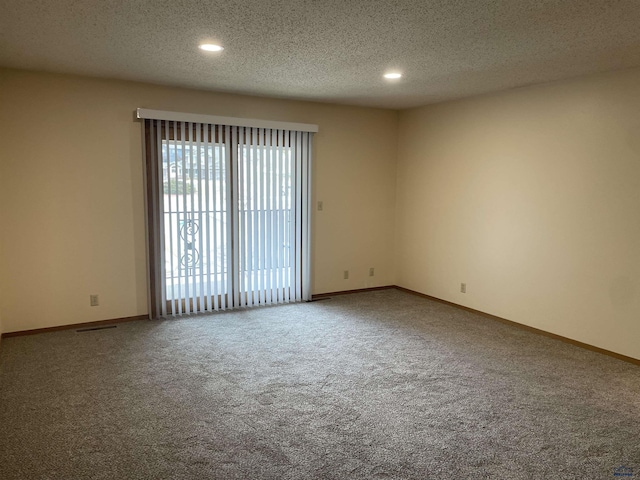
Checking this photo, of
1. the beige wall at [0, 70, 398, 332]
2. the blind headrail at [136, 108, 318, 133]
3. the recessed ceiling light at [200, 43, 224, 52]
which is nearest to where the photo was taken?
the recessed ceiling light at [200, 43, 224, 52]

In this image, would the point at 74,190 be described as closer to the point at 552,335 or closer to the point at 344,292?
the point at 344,292

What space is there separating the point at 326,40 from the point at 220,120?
6.66ft

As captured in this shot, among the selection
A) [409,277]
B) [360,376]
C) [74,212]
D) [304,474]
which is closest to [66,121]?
[74,212]

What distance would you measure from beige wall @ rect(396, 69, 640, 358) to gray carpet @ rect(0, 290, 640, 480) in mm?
417

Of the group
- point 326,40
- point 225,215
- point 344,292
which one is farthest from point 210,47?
point 344,292

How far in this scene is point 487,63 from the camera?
365 centimetres

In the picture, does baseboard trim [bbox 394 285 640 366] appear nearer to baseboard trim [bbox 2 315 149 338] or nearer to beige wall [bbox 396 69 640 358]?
beige wall [bbox 396 69 640 358]

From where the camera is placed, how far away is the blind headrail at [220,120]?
14.8 ft

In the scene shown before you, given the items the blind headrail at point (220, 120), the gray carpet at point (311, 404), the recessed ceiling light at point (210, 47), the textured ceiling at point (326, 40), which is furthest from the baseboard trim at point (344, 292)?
the recessed ceiling light at point (210, 47)

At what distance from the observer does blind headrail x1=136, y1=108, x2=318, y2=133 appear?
4516 mm

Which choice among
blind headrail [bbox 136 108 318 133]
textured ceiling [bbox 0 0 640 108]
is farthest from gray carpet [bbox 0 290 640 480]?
textured ceiling [bbox 0 0 640 108]

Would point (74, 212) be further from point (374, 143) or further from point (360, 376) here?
point (374, 143)

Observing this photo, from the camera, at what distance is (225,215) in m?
5.03

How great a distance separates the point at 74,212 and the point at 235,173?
162 cm
